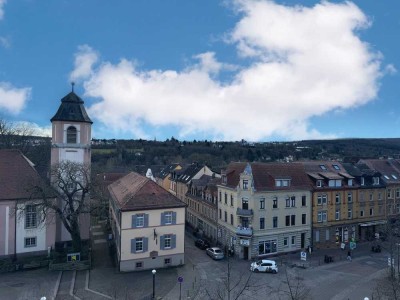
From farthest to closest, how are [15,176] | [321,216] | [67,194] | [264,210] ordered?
[321,216]
[264,210]
[15,176]
[67,194]

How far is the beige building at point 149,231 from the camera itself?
32.5 m

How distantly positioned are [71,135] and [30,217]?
9515mm

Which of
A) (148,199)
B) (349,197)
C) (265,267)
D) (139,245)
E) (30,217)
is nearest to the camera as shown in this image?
(139,245)

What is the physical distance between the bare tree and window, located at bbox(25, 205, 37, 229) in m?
0.69

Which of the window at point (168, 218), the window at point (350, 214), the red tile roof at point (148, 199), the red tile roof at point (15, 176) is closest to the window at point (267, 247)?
the red tile roof at point (148, 199)

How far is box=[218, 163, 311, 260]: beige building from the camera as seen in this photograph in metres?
38.4

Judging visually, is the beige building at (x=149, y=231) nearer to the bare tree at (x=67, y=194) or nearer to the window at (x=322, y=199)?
the bare tree at (x=67, y=194)

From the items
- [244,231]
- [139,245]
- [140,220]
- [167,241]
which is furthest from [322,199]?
[139,245]

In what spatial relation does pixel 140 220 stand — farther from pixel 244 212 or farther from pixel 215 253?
pixel 244 212

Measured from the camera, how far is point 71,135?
36938mm

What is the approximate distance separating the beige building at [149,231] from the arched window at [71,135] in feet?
30.8

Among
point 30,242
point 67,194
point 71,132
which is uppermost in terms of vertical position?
point 71,132

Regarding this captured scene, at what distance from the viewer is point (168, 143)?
16125 cm

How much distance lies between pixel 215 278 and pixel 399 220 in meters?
33.3
